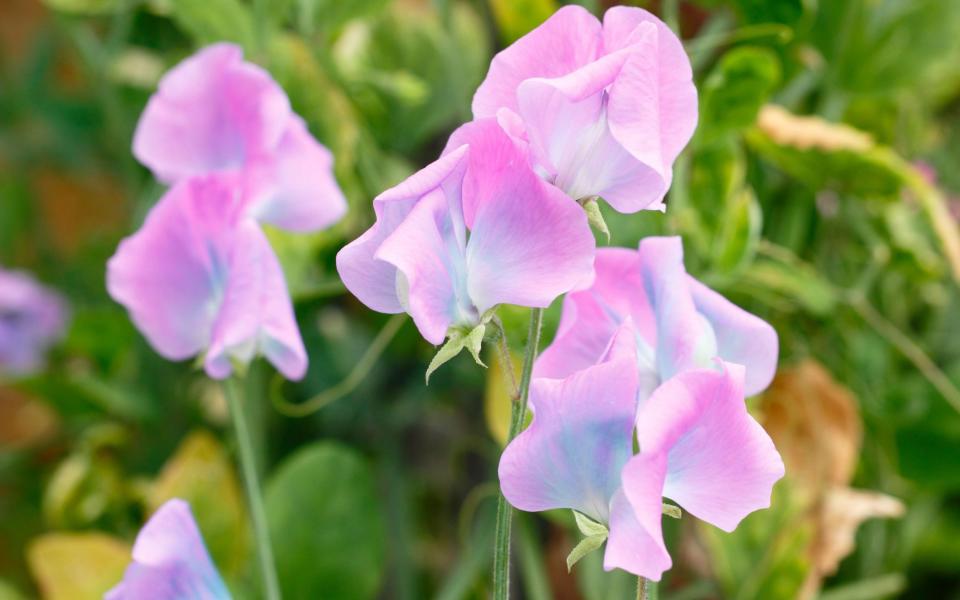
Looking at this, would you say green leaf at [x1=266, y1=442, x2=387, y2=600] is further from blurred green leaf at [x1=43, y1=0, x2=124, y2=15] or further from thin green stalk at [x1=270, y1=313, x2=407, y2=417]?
blurred green leaf at [x1=43, y1=0, x2=124, y2=15]

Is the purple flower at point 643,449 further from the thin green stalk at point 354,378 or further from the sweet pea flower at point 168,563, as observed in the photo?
the thin green stalk at point 354,378

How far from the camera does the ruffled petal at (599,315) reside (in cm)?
33

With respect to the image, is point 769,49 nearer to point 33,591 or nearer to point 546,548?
point 546,548

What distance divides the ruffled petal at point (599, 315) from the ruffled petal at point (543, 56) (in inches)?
2.5

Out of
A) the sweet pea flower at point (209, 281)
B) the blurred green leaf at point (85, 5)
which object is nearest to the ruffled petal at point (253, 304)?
the sweet pea flower at point (209, 281)

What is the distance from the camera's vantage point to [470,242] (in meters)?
0.30

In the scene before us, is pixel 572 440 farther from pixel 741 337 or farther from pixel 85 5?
pixel 85 5

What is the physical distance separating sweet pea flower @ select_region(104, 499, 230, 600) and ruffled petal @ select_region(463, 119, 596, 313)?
0.41ft

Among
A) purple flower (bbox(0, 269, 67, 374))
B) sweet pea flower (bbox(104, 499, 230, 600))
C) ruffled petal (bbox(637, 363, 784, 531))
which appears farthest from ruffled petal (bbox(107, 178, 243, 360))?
purple flower (bbox(0, 269, 67, 374))

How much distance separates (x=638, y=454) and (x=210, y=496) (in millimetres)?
455

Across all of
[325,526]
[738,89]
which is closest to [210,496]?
[325,526]

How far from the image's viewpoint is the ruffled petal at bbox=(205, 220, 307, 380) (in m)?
0.39

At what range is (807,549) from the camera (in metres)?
0.58

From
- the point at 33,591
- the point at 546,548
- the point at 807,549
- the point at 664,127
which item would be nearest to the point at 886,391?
the point at 807,549
